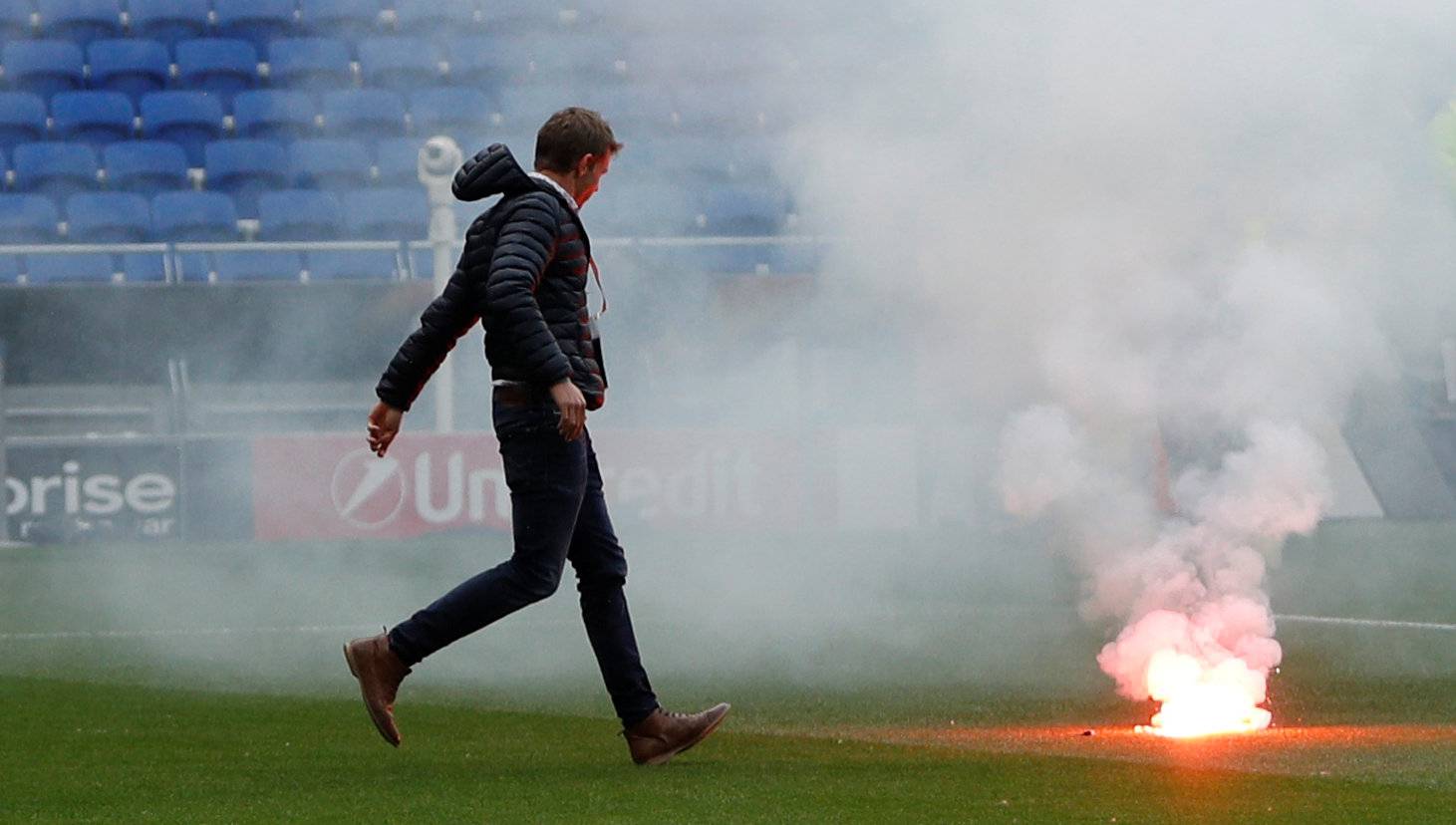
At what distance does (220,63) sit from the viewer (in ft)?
53.5

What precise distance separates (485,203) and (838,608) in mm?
5291

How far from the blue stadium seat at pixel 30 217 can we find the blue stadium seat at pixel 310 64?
189 centimetres

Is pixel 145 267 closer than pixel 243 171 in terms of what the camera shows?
Yes

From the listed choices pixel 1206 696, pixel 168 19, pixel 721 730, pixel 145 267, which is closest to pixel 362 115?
pixel 145 267

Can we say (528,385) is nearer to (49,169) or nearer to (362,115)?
(362,115)

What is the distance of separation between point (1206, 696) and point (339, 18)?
422 inches

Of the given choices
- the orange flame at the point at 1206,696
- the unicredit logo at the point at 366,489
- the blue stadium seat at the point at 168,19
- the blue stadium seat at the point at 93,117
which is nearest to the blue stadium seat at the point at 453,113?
the unicredit logo at the point at 366,489

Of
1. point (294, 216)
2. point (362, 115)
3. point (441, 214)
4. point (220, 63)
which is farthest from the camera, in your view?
point (294, 216)

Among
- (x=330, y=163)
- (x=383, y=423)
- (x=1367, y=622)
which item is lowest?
(x=1367, y=622)

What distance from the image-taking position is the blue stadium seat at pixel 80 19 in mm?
16562

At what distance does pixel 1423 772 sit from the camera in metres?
4.54

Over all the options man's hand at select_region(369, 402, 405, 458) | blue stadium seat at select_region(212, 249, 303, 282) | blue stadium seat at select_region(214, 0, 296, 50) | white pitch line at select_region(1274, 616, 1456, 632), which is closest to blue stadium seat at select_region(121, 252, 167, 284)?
blue stadium seat at select_region(212, 249, 303, 282)

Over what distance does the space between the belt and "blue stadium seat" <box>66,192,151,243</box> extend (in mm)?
12412

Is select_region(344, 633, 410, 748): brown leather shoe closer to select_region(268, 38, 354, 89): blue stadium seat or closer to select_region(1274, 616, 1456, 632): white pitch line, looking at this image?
select_region(1274, 616, 1456, 632): white pitch line
